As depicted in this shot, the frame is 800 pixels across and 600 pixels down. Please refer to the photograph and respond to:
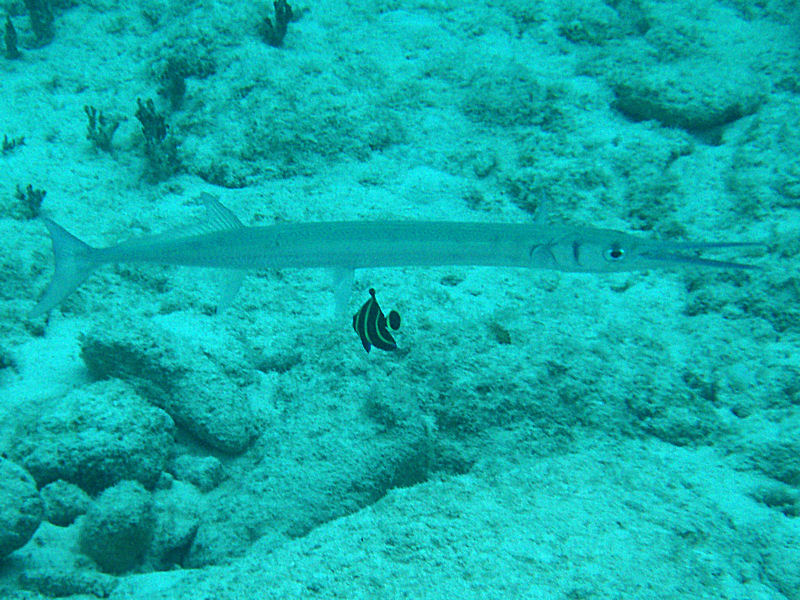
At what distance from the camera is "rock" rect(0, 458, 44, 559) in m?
2.41

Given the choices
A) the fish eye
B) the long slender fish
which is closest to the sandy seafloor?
the long slender fish

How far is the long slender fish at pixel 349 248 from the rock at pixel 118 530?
1376mm

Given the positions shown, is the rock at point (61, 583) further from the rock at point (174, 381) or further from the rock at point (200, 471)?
the rock at point (174, 381)

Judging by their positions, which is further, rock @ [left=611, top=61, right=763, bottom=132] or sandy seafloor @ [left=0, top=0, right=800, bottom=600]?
rock @ [left=611, top=61, right=763, bottom=132]

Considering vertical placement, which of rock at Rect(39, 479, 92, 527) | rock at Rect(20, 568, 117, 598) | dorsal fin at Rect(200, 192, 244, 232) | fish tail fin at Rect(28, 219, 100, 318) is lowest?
rock at Rect(20, 568, 117, 598)

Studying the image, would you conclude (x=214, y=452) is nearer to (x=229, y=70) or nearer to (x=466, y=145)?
(x=466, y=145)

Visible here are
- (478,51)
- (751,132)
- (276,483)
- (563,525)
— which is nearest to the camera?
(563,525)

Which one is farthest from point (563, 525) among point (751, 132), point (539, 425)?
point (751, 132)

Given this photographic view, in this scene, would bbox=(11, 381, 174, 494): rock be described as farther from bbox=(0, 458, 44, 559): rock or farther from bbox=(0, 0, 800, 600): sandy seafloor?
bbox=(0, 458, 44, 559): rock

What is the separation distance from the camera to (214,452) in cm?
363

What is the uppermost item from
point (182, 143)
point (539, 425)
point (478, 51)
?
point (478, 51)

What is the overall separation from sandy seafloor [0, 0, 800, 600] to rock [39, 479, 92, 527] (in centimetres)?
2

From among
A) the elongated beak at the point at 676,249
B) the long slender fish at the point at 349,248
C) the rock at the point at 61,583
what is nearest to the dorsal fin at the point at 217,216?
the long slender fish at the point at 349,248

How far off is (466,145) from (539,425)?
4015 millimetres
